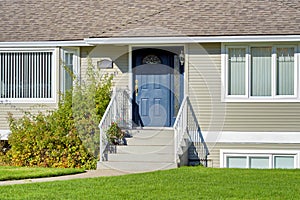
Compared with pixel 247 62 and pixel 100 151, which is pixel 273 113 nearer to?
pixel 247 62

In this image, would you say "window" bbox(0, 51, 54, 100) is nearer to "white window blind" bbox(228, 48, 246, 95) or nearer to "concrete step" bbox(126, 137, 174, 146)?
"concrete step" bbox(126, 137, 174, 146)

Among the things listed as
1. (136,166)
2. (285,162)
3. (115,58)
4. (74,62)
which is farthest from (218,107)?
(74,62)

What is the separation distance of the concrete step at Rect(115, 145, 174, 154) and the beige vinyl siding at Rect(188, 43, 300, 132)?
1.52 metres

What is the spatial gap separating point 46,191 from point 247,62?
7.12 m

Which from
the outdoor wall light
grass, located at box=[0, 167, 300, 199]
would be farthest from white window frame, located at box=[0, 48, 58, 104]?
grass, located at box=[0, 167, 300, 199]

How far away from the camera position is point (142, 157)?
1645 cm

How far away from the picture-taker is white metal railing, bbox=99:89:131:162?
16.5 metres

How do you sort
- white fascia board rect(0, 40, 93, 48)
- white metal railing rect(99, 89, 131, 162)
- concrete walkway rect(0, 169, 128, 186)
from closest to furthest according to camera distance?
A: concrete walkway rect(0, 169, 128, 186) < white metal railing rect(99, 89, 131, 162) < white fascia board rect(0, 40, 93, 48)

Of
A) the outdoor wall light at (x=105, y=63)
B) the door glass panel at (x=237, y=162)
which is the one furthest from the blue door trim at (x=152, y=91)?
the door glass panel at (x=237, y=162)

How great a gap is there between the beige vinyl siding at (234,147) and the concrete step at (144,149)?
1.52 meters

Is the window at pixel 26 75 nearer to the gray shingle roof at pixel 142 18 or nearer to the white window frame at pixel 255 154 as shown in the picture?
the gray shingle roof at pixel 142 18

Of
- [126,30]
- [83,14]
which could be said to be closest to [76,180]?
[126,30]

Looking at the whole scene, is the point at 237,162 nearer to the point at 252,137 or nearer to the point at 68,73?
the point at 252,137

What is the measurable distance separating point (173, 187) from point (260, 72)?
5.66 m
